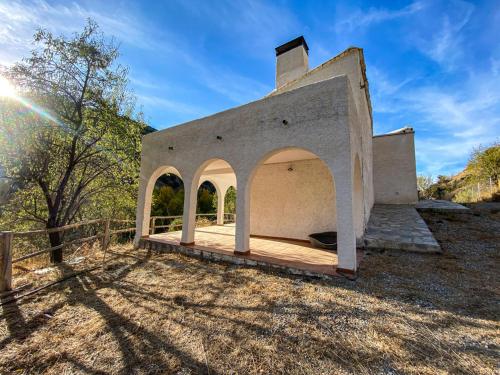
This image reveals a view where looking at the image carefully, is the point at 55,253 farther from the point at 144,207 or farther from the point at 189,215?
the point at 189,215

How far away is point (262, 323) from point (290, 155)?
5918 millimetres

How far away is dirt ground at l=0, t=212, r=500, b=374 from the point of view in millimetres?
2384

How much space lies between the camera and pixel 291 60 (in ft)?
38.3

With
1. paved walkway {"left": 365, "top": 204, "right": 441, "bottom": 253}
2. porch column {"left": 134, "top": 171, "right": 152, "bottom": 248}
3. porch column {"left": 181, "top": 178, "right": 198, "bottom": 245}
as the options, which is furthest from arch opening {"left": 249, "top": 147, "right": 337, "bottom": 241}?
porch column {"left": 134, "top": 171, "right": 152, "bottom": 248}

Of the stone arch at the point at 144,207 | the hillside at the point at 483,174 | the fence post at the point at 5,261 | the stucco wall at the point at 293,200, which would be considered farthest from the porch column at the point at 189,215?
the hillside at the point at 483,174

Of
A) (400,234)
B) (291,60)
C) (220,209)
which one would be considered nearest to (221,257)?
(400,234)

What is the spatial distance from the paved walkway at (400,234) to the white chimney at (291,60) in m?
8.60

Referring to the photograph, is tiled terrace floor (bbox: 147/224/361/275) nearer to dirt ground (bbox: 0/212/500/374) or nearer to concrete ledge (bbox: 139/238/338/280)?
concrete ledge (bbox: 139/238/338/280)

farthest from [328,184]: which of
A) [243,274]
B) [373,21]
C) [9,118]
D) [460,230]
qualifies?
[9,118]

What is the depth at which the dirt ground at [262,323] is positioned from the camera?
2.38 meters

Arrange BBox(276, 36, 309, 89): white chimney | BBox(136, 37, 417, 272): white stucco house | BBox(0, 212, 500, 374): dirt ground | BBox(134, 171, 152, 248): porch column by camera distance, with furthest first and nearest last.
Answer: BBox(276, 36, 309, 89): white chimney → BBox(134, 171, 152, 248): porch column → BBox(136, 37, 417, 272): white stucco house → BBox(0, 212, 500, 374): dirt ground

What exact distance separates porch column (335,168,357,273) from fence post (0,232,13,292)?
7.22 m

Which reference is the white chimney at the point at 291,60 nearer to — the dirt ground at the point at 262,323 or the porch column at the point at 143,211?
the porch column at the point at 143,211

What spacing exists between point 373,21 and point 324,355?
10.2 metres
